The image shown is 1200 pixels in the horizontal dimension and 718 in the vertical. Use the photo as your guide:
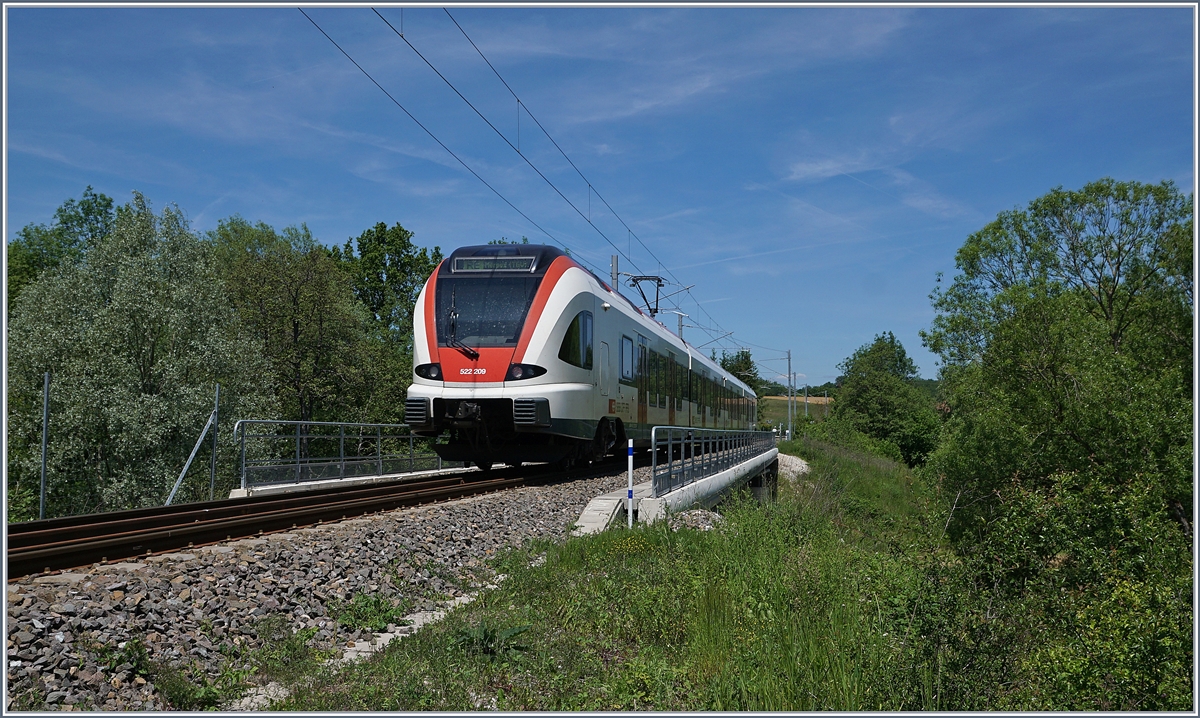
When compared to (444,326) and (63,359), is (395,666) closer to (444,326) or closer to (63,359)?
(444,326)

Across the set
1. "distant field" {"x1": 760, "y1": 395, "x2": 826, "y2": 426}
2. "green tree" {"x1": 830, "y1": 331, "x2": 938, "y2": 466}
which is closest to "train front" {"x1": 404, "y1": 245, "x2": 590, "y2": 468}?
"green tree" {"x1": 830, "y1": 331, "x2": 938, "y2": 466}

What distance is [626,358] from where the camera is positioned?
18.0m

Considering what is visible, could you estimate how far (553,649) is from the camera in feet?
19.0

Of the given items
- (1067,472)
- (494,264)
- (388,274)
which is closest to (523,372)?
(494,264)

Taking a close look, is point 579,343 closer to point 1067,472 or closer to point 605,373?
point 605,373

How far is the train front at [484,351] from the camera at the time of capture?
45.8ft

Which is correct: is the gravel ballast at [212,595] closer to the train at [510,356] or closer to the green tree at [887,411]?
the train at [510,356]

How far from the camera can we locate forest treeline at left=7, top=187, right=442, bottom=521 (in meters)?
27.7

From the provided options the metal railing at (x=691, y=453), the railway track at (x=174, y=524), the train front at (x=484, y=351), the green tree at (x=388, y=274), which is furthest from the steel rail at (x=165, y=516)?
the green tree at (x=388, y=274)

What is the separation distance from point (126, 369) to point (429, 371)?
1940 cm

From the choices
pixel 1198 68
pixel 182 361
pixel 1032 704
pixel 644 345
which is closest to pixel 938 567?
pixel 1032 704

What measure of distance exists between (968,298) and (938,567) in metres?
35.8

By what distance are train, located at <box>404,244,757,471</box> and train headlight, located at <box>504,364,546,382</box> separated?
0.6 inches

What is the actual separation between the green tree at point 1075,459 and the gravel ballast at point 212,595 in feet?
14.9
